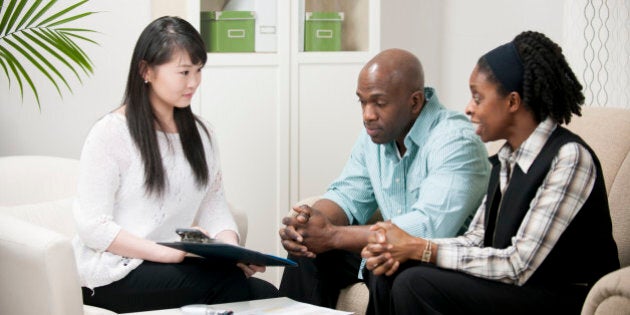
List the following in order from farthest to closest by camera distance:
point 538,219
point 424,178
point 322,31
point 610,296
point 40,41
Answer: point 322,31 → point 40,41 → point 424,178 → point 538,219 → point 610,296

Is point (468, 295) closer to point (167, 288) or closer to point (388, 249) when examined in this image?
point (388, 249)

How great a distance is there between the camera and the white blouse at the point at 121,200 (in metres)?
2.48

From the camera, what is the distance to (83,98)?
3814 millimetres

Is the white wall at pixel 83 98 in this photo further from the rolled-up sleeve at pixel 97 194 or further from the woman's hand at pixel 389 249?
the woman's hand at pixel 389 249

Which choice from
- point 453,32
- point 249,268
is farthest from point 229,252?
point 453,32

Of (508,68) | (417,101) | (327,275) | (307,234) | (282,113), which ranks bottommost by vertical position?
(327,275)

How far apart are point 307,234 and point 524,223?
70cm

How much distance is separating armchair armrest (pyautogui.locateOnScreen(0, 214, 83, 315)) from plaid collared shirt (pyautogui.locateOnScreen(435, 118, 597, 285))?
0.90m

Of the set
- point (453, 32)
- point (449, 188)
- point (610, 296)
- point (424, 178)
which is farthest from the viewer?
point (453, 32)

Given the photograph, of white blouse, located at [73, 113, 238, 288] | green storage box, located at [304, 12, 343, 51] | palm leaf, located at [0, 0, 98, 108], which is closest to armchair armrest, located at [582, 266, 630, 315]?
white blouse, located at [73, 113, 238, 288]

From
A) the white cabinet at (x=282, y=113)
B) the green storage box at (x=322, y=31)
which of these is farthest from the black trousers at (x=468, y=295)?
the green storage box at (x=322, y=31)

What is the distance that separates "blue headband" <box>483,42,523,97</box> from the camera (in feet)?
7.47

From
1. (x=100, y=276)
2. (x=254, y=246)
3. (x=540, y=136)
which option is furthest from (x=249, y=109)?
(x=540, y=136)

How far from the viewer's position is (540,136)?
225cm
